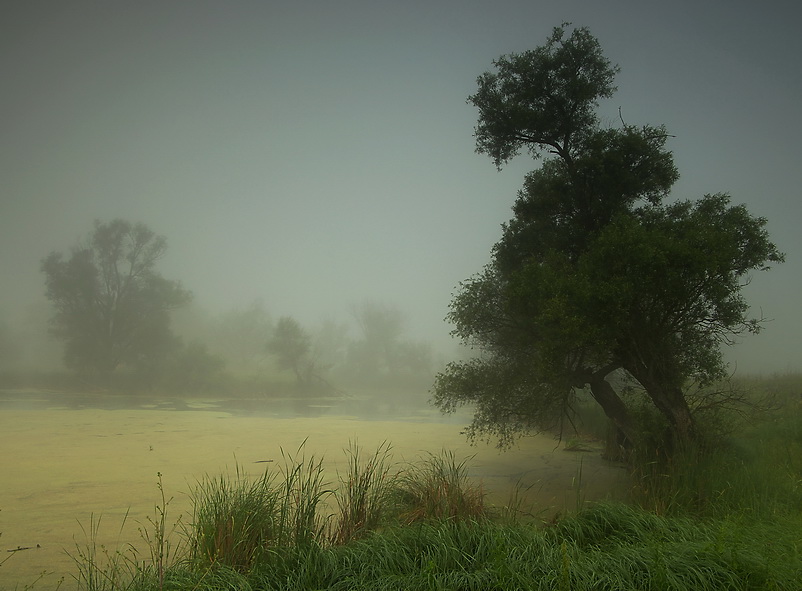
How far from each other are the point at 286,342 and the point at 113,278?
49.9 feet

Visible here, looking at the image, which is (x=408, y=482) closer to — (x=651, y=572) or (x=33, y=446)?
(x=651, y=572)

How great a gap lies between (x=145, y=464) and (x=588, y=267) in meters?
10.3

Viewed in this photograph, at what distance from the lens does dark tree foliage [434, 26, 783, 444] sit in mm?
7891

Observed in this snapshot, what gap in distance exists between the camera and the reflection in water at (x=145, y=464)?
623cm

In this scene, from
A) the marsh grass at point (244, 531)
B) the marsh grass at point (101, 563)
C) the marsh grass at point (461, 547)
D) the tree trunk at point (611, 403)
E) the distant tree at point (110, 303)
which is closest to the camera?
the marsh grass at point (461, 547)

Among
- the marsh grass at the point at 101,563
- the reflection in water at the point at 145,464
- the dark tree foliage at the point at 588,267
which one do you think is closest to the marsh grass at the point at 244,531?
the marsh grass at the point at 101,563

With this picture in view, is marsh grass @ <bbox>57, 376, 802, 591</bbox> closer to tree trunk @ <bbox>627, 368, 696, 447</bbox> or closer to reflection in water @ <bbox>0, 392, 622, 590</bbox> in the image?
reflection in water @ <bbox>0, 392, 622, 590</bbox>

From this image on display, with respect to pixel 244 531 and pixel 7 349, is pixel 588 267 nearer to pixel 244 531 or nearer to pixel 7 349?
pixel 244 531

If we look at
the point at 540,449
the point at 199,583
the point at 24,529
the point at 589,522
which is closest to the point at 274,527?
the point at 199,583

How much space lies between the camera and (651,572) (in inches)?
145

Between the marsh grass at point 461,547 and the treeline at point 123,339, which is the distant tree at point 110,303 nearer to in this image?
the treeline at point 123,339

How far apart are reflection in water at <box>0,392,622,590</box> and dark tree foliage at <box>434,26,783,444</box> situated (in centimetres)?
187

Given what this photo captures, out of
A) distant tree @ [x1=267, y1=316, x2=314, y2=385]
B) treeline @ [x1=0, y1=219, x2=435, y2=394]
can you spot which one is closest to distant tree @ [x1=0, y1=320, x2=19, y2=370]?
treeline @ [x1=0, y1=219, x2=435, y2=394]

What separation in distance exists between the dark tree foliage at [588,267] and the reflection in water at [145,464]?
6.15ft
